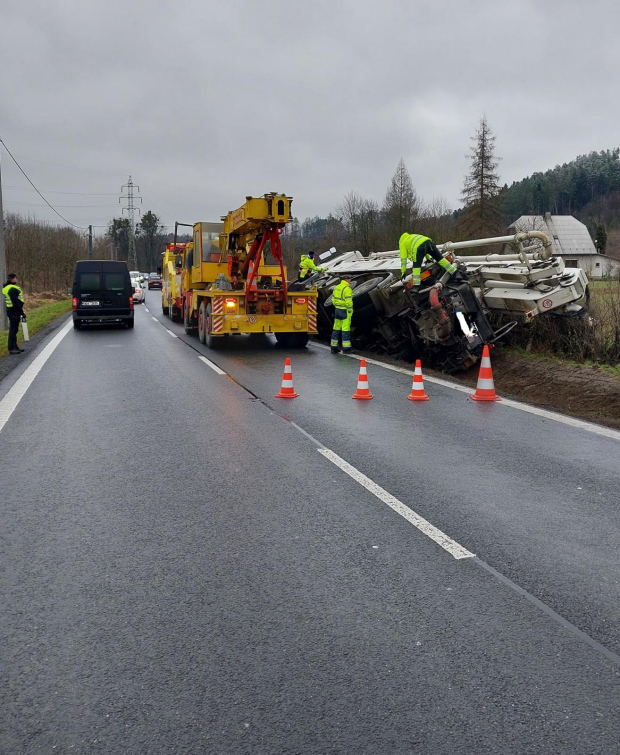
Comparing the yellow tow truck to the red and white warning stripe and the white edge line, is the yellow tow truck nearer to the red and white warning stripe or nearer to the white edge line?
the red and white warning stripe

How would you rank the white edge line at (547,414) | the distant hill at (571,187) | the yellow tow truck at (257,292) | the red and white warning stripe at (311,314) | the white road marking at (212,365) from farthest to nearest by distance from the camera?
the distant hill at (571,187) < the red and white warning stripe at (311,314) < the yellow tow truck at (257,292) < the white road marking at (212,365) < the white edge line at (547,414)

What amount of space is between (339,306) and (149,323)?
12.5 meters

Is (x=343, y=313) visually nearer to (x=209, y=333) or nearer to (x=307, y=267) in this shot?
(x=209, y=333)

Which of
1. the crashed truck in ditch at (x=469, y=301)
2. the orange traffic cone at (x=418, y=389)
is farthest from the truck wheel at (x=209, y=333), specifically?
the orange traffic cone at (x=418, y=389)

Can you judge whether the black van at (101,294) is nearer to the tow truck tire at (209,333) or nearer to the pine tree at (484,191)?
the tow truck tire at (209,333)

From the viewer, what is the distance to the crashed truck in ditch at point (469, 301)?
40.5 ft

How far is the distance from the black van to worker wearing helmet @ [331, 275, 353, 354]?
30.9ft

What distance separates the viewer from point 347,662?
3273 millimetres

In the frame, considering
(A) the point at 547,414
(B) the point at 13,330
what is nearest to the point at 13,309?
(B) the point at 13,330

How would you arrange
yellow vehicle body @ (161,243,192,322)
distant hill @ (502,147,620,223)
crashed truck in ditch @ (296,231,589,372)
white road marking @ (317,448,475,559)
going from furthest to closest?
distant hill @ (502,147,620,223) → yellow vehicle body @ (161,243,192,322) → crashed truck in ditch @ (296,231,589,372) → white road marking @ (317,448,475,559)

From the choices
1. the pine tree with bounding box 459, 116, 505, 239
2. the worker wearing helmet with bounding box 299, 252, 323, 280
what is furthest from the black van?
the pine tree with bounding box 459, 116, 505, 239

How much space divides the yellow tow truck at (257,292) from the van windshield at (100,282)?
5853 mm

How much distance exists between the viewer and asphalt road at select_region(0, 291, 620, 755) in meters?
2.88

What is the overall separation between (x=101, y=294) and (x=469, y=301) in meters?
13.6
